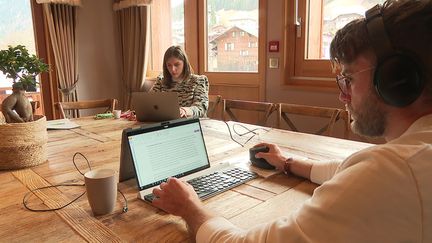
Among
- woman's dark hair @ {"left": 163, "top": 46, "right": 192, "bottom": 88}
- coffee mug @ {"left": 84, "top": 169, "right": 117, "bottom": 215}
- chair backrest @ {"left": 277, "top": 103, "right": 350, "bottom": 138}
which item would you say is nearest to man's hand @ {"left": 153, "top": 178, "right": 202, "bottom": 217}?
coffee mug @ {"left": 84, "top": 169, "right": 117, "bottom": 215}

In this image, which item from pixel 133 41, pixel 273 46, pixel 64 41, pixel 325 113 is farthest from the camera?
pixel 133 41

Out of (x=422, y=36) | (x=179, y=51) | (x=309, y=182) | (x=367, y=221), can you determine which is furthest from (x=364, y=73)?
(x=179, y=51)

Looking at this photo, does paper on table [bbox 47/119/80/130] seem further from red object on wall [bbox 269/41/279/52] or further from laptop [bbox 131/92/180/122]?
red object on wall [bbox 269/41/279/52]

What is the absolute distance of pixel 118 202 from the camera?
1.03 m

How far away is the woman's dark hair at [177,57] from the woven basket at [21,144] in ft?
5.24

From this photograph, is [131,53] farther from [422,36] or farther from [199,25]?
[422,36]

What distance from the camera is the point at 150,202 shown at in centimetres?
102

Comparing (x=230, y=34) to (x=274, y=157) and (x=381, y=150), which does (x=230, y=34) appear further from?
(x=381, y=150)

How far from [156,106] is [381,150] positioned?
5.62 ft

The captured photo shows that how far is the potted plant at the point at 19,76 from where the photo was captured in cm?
133

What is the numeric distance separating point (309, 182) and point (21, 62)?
1.19 metres

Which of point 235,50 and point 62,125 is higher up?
point 235,50

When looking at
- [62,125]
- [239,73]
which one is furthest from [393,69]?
[239,73]

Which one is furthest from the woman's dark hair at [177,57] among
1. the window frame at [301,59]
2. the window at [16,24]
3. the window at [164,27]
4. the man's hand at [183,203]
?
the window at [16,24]
